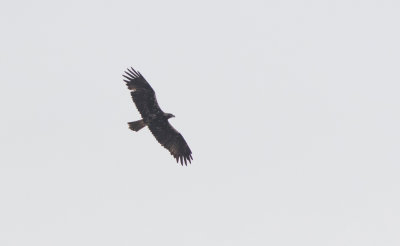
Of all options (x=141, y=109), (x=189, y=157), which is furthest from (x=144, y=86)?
(x=189, y=157)

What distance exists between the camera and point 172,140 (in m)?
40.6

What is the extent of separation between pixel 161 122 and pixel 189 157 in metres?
2.10

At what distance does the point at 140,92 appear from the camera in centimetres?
3922

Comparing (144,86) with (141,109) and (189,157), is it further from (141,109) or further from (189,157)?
(189,157)

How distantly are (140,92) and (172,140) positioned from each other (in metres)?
2.63

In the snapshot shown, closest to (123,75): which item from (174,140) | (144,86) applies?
(144,86)

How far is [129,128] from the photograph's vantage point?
129 ft

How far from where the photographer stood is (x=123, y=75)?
129ft

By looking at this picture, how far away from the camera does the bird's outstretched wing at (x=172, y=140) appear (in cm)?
4016

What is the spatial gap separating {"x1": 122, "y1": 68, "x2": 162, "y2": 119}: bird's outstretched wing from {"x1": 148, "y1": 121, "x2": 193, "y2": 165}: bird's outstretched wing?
96cm

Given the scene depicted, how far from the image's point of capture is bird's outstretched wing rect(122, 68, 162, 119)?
3922 centimetres

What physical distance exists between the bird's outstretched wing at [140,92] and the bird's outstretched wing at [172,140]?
956 millimetres

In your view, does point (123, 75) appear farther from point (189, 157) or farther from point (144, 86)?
point (189, 157)

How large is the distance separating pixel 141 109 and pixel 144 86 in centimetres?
89
